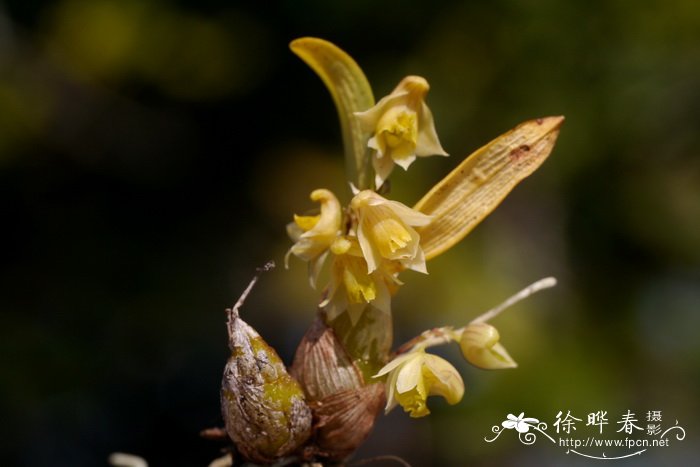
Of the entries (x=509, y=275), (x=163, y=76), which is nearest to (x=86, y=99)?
(x=163, y=76)

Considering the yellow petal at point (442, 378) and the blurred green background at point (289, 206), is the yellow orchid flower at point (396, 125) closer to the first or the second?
the yellow petal at point (442, 378)

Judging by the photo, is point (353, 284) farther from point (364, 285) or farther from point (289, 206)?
point (289, 206)

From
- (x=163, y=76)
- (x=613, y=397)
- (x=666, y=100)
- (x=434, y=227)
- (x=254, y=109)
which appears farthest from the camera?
(x=254, y=109)

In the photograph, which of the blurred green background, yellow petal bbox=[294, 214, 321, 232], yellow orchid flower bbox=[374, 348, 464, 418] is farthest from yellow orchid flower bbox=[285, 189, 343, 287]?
the blurred green background

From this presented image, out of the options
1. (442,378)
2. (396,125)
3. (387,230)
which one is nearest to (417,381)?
(442,378)

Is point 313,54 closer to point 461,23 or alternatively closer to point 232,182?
point 461,23

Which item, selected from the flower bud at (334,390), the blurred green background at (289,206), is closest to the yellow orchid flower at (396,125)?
the flower bud at (334,390)
